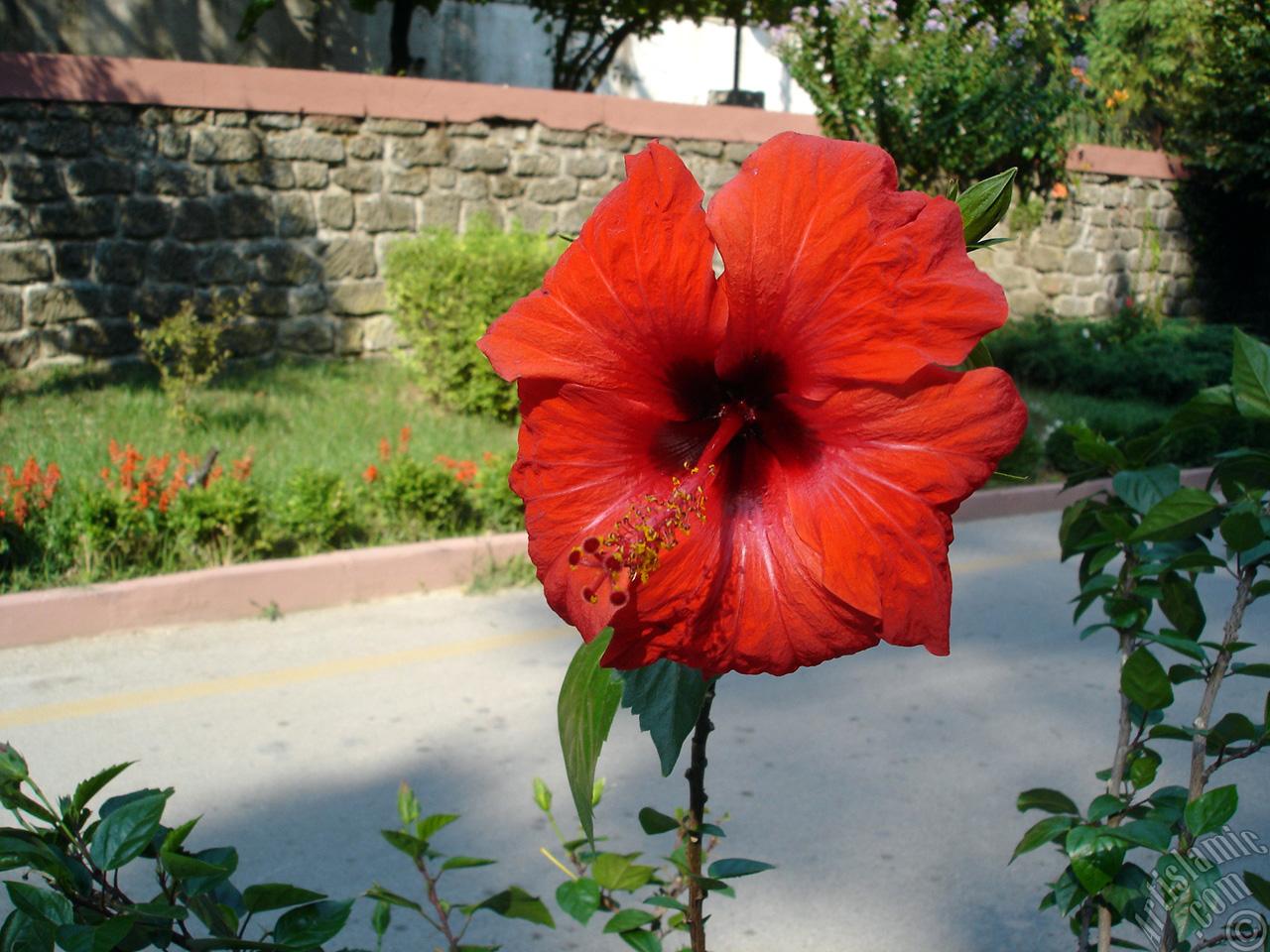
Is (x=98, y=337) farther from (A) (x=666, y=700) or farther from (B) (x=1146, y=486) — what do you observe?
(A) (x=666, y=700)

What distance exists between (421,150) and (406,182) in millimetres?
320

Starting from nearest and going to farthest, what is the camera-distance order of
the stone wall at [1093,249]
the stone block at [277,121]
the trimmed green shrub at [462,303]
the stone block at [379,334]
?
the trimmed green shrub at [462,303] → the stone block at [277,121] → the stone block at [379,334] → the stone wall at [1093,249]

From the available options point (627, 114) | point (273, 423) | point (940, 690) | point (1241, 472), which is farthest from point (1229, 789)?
point (627, 114)

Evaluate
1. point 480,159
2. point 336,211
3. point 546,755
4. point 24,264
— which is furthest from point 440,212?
point 546,755

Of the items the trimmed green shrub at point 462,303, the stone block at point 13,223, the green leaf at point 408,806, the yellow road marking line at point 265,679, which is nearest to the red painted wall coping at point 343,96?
the stone block at point 13,223

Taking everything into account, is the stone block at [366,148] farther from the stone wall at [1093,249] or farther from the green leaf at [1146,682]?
the green leaf at [1146,682]

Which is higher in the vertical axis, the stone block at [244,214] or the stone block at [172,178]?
the stone block at [172,178]

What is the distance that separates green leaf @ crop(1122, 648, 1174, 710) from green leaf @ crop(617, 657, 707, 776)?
2.45ft

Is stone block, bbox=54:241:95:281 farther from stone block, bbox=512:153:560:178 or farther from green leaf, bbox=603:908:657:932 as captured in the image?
green leaf, bbox=603:908:657:932

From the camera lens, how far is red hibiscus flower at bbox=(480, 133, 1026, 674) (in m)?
0.65

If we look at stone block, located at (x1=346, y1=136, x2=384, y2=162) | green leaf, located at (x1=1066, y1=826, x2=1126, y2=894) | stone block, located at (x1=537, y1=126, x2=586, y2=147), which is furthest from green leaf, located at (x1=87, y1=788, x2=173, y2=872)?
stone block, located at (x1=537, y1=126, x2=586, y2=147)

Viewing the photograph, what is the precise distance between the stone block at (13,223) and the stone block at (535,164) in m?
3.90

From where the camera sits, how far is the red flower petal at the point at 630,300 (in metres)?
0.67

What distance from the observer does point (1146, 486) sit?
4.66 feet
